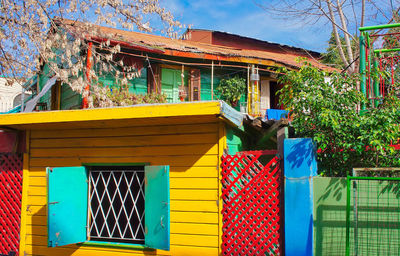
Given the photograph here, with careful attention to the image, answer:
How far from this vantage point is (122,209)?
5.83 metres

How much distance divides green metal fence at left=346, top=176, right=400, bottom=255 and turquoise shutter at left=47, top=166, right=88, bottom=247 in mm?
3889

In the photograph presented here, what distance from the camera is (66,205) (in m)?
5.34

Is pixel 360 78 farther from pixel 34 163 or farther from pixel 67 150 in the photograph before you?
pixel 34 163

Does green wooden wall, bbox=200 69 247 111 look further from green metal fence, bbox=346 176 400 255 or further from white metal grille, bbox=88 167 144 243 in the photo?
green metal fence, bbox=346 176 400 255

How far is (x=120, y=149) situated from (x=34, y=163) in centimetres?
169

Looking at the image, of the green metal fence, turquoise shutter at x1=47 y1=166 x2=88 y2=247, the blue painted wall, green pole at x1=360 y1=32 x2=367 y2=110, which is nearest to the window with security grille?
turquoise shutter at x1=47 y1=166 x2=88 y2=247

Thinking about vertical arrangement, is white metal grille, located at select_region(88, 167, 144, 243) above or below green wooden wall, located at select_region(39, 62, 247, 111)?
below

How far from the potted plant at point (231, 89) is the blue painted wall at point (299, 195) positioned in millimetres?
8117

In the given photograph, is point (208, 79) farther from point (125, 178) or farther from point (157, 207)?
point (157, 207)

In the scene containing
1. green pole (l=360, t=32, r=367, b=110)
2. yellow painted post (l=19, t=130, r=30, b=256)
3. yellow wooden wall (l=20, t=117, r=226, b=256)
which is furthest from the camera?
yellow painted post (l=19, t=130, r=30, b=256)

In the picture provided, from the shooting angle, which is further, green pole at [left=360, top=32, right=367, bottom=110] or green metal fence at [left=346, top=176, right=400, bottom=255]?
green pole at [left=360, top=32, right=367, bottom=110]

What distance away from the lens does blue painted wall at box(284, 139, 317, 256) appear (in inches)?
180

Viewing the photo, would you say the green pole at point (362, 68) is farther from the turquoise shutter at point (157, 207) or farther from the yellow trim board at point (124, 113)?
the turquoise shutter at point (157, 207)

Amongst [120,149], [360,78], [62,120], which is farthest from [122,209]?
[360,78]
